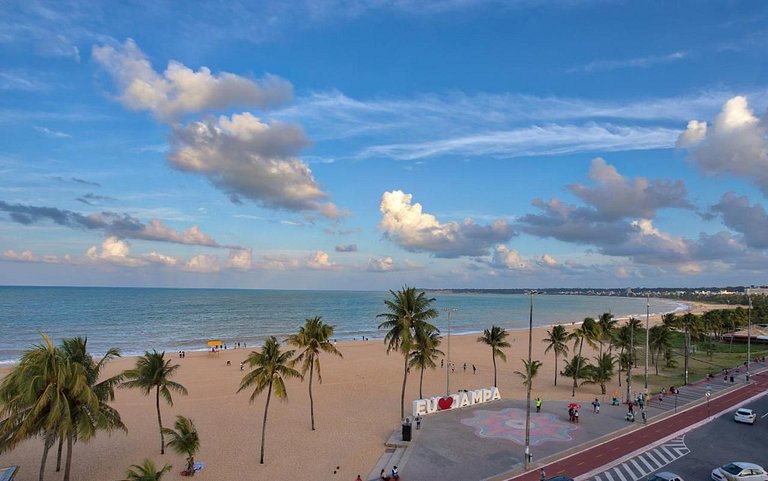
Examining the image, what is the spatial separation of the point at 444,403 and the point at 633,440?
14328 mm

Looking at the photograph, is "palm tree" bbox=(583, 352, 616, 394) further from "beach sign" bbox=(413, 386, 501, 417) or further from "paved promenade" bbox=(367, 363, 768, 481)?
"beach sign" bbox=(413, 386, 501, 417)

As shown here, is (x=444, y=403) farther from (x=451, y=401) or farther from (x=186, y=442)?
(x=186, y=442)

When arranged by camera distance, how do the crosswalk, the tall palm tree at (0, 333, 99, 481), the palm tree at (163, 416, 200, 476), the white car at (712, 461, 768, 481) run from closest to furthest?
the tall palm tree at (0, 333, 99, 481) → the white car at (712, 461, 768, 481) → the crosswalk → the palm tree at (163, 416, 200, 476)

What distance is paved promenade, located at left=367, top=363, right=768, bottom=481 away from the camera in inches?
1109

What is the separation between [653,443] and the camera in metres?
33.1

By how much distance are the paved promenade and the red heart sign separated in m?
0.64

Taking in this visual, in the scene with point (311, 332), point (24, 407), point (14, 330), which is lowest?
point (14, 330)

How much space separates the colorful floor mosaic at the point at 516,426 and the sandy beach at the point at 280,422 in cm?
677

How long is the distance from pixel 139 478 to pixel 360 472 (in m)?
12.7

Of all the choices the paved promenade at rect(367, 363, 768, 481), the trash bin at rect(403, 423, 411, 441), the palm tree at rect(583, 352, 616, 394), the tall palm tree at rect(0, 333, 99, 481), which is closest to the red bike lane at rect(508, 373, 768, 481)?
the paved promenade at rect(367, 363, 768, 481)

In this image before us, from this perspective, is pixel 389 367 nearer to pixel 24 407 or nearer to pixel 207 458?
pixel 207 458

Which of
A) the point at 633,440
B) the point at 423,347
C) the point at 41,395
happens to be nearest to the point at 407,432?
the point at 423,347

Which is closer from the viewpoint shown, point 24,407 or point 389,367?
point 24,407

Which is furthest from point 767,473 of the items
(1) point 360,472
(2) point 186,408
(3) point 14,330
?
(3) point 14,330
